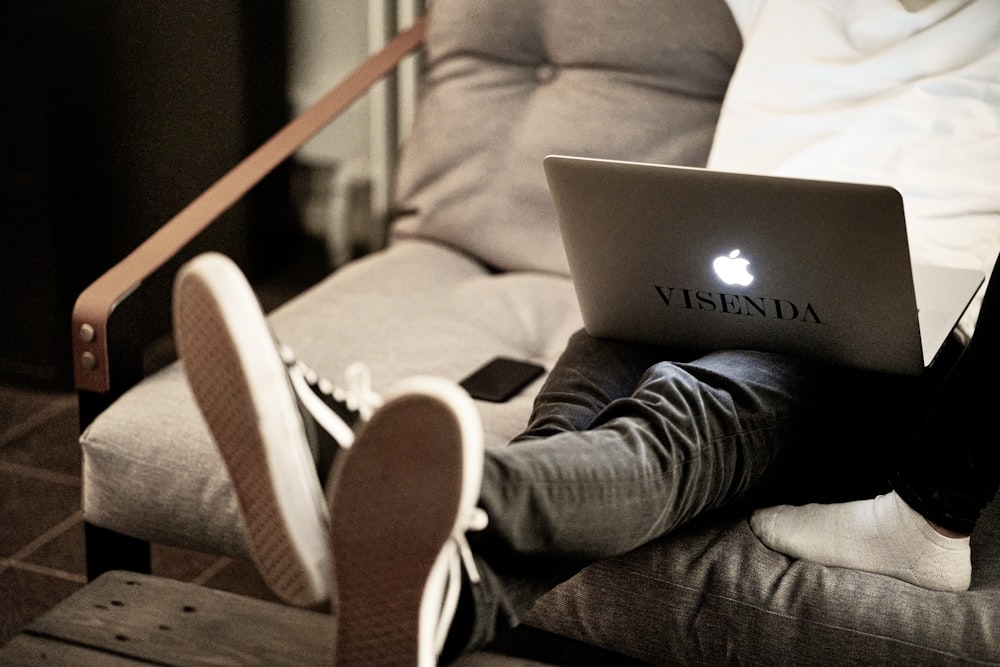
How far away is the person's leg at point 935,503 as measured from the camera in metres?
1.06

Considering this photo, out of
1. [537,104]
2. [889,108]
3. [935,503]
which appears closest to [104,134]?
[537,104]

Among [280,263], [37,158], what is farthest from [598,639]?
[280,263]

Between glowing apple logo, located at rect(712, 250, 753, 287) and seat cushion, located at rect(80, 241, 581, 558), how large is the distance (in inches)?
14.8

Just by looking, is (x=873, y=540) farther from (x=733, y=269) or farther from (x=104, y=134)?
(x=104, y=134)

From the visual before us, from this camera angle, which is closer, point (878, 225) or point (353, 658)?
point (353, 658)

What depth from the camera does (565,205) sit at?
1199 mm

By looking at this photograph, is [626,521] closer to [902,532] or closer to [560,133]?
[902,532]

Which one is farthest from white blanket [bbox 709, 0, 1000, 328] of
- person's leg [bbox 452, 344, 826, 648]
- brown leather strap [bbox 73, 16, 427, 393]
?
brown leather strap [bbox 73, 16, 427, 393]

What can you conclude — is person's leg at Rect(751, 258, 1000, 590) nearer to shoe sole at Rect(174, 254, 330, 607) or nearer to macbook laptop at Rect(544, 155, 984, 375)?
macbook laptop at Rect(544, 155, 984, 375)

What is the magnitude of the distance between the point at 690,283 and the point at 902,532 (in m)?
0.33

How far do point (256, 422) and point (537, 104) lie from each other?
1.20m

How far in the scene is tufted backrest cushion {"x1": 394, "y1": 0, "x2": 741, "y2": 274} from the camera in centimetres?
186

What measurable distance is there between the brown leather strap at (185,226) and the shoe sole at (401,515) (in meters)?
0.66

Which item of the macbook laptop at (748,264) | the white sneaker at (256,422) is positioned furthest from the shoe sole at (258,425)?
the macbook laptop at (748,264)
